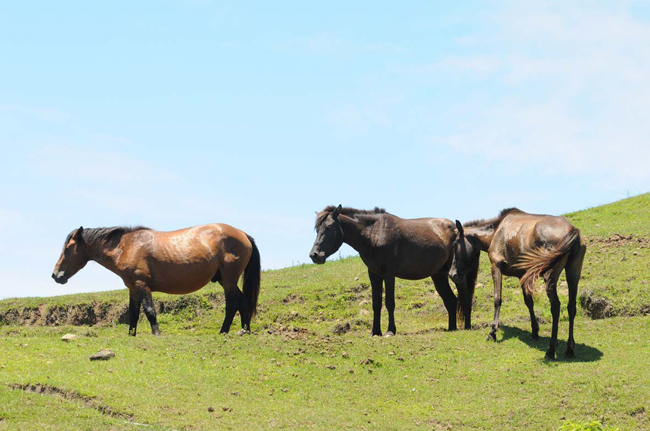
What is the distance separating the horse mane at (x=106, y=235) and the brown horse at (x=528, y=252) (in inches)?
270

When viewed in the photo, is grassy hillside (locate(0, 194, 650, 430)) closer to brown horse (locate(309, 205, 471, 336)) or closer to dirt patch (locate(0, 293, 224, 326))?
brown horse (locate(309, 205, 471, 336))

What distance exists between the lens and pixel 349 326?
17.3 meters

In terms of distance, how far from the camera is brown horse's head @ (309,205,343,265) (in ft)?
49.3

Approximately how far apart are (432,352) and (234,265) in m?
4.50

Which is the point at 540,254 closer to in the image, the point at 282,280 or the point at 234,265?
the point at 234,265

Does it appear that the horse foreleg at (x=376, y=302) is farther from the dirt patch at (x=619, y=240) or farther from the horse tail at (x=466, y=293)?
the dirt patch at (x=619, y=240)

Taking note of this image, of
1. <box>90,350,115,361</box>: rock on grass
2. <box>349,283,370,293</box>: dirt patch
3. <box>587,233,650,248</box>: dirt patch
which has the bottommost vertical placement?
<box>90,350,115,361</box>: rock on grass

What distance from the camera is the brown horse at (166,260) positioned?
15211mm

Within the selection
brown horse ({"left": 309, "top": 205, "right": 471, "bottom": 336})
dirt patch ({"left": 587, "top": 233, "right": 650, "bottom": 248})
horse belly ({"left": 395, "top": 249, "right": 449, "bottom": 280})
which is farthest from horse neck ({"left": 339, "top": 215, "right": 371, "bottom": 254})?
dirt patch ({"left": 587, "top": 233, "right": 650, "bottom": 248})

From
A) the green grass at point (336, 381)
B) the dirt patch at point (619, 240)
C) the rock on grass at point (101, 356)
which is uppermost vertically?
the dirt patch at point (619, 240)

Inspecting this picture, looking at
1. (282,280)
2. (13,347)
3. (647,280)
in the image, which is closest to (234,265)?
(13,347)

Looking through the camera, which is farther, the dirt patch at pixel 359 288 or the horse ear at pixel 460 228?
the dirt patch at pixel 359 288

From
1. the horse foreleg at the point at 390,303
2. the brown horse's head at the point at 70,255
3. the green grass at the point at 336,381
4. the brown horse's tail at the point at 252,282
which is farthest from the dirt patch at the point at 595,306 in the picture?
the brown horse's head at the point at 70,255

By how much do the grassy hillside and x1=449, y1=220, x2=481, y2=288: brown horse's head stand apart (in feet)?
3.86
